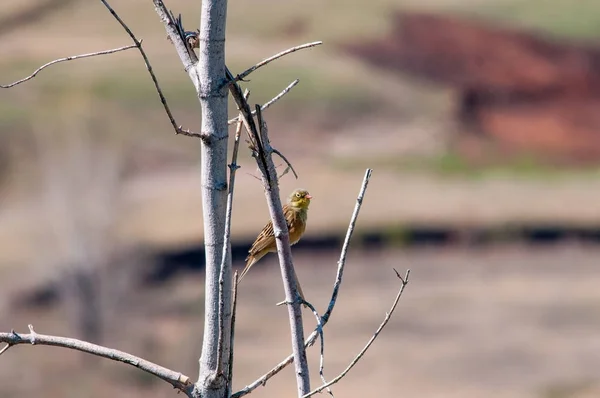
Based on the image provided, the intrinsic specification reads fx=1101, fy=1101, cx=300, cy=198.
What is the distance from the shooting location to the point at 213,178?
3082mm

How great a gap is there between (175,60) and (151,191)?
222 inches

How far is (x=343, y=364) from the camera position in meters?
23.6

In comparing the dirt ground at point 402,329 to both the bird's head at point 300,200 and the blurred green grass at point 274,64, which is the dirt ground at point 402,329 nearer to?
the blurred green grass at point 274,64

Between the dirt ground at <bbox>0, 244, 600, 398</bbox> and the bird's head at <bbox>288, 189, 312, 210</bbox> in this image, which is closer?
the bird's head at <bbox>288, 189, 312, 210</bbox>

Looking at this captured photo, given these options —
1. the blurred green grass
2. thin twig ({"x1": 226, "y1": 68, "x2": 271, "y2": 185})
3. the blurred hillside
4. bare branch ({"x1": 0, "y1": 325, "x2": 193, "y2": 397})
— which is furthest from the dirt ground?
thin twig ({"x1": 226, "y1": 68, "x2": 271, "y2": 185})

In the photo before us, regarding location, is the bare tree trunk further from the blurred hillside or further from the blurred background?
the blurred hillside

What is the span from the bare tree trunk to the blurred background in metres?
17.7

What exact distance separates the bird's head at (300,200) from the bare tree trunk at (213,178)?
288 cm

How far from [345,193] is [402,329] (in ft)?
19.1

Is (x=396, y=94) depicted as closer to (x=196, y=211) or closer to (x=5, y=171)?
(x=196, y=211)

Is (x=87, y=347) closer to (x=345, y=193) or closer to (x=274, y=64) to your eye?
(x=274, y=64)

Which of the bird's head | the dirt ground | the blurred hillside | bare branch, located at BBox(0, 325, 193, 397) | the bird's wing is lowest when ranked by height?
bare branch, located at BBox(0, 325, 193, 397)

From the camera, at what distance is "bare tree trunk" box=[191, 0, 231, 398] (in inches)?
118

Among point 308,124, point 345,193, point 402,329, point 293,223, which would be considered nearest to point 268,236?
point 293,223
